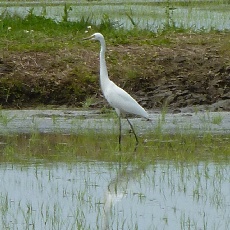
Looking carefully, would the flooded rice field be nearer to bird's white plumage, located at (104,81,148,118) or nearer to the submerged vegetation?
the submerged vegetation

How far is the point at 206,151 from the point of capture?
8938 millimetres

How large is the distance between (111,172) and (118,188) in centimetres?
62

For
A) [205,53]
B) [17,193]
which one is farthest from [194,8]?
[17,193]

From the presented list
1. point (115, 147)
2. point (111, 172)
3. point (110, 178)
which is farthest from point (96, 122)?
point (110, 178)

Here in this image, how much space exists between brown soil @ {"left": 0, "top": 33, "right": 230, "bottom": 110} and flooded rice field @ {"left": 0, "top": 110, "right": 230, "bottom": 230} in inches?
26.7

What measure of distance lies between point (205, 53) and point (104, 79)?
316 cm

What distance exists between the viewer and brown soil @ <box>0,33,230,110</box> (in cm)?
1201

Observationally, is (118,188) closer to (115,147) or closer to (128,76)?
(115,147)

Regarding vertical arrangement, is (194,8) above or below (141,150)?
above

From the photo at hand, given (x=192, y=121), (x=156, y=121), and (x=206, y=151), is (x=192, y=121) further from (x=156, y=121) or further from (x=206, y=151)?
(x=206, y=151)

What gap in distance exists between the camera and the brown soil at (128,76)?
12.0 metres

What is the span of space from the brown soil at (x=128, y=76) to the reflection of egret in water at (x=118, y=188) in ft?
12.5

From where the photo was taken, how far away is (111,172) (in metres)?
8.00

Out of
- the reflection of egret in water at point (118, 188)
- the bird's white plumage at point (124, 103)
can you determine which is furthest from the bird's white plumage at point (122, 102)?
the reflection of egret in water at point (118, 188)
